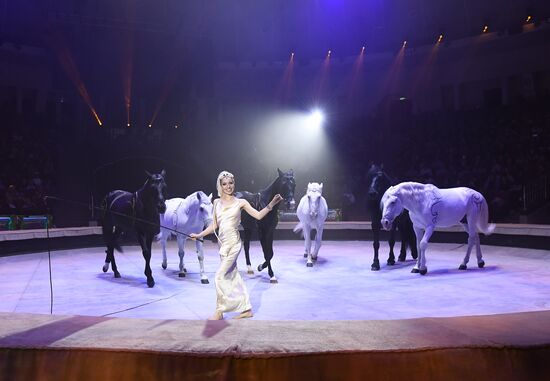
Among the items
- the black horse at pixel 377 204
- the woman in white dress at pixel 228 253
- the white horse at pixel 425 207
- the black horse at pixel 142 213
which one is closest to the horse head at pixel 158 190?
the black horse at pixel 142 213

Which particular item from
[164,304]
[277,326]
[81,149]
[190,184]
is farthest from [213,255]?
[81,149]

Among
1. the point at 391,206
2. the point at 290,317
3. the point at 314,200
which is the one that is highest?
the point at 314,200

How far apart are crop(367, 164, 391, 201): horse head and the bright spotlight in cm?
1614

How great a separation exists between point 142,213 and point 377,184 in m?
4.52

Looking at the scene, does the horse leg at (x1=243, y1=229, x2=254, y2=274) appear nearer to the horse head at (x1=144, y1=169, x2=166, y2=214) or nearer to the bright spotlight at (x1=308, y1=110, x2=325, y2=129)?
the horse head at (x1=144, y1=169, x2=166, y2=214)

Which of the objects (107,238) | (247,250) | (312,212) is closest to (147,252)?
(107,238)

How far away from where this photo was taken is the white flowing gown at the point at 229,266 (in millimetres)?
4562

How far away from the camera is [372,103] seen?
27406 mm

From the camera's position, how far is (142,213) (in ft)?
25.1

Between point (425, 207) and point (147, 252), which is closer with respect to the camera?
point (147, 252)

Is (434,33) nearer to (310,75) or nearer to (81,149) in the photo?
(310,75)

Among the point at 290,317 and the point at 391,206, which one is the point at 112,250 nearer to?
the point at 290,317

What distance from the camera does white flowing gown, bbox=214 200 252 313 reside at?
180 inches

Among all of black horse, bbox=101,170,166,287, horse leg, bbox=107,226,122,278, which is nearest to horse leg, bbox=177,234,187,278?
black horse, bbox=101,170,166,287
